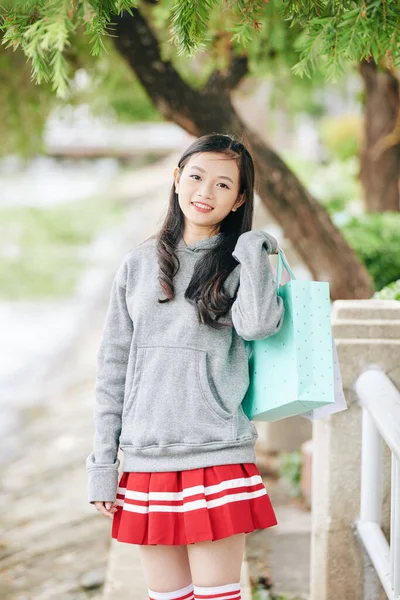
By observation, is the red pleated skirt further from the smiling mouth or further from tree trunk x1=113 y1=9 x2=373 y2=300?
tree trunk x1=113 y1=9 x2=373 y2=300

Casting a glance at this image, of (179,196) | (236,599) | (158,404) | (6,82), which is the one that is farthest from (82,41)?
(236,599)

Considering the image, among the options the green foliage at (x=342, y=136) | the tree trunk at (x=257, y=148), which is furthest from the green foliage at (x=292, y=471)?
the green foliage at (x=342, y=136)

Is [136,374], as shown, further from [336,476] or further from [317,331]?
[336,476]

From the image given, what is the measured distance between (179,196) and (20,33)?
2.10 feet

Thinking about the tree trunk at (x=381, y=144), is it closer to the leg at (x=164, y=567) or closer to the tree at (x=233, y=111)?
the tree at (x=233, y=111)

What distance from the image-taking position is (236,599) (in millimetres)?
2152

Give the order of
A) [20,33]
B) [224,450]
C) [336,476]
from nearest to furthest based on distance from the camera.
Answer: [20,33] → [224,450] → [336,476]

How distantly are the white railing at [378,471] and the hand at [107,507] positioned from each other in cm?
76

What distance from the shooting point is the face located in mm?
2211

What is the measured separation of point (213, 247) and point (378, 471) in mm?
956

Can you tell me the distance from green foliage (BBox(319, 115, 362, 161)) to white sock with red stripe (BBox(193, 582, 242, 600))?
13.0 meters

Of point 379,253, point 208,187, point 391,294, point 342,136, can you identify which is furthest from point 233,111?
point 342,136

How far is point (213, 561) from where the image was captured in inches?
83.0

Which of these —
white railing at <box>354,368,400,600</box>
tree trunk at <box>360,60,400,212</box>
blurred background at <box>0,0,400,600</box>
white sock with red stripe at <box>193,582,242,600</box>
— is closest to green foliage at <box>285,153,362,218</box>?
blurred background at <box>0,0,400,600</box>
